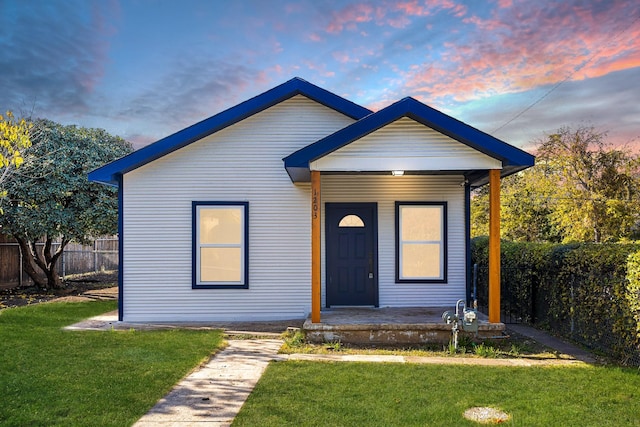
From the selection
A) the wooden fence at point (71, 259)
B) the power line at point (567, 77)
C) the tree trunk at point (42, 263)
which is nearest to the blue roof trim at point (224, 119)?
the tree trunk at point (42, 263)

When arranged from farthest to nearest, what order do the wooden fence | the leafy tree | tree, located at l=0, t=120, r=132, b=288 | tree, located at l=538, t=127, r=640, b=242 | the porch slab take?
the leafy tree, tree, located at l=538, t=127, r=640, b=242, the wooden fence, tree, located at l=0, t=120, r=132, b=288, the porch slab

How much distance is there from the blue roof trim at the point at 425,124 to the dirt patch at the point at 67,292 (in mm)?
9705

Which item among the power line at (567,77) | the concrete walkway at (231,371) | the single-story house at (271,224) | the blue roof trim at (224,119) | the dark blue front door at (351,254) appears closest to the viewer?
the concrete walkway at (231,371)

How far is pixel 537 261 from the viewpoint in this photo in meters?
9.49

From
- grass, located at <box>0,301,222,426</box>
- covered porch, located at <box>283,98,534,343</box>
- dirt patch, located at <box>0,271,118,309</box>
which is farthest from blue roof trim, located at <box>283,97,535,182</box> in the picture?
dirt patch, located at <box>0,271,118,309</box>

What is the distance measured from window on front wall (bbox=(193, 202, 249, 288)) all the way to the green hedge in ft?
18.8

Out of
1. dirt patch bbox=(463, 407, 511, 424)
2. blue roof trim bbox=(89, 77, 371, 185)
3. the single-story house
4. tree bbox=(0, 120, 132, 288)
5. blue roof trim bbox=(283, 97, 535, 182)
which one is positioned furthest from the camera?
tree bbox=(0, 120, 132, 288)

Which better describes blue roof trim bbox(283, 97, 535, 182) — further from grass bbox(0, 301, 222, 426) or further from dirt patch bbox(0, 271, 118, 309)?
dirt patch bbox(0, 271, 118, 309)

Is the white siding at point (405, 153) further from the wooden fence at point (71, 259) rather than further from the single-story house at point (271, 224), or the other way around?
the wooden fence at point (71, 259)

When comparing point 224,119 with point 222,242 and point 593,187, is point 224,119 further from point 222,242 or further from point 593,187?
point 593,187

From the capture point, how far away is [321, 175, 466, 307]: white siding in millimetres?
10461

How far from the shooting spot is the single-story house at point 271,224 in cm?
1018

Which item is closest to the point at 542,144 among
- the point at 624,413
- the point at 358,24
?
the point at 358,24

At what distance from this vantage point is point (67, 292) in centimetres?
1606
